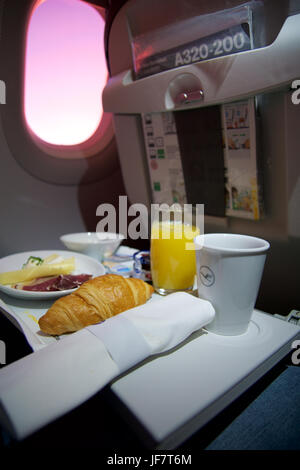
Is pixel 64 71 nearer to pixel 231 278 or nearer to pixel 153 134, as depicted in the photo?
pixel 153 134

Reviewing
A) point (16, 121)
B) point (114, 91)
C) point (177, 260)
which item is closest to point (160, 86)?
point (114, 91)

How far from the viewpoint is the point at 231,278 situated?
0.54 m

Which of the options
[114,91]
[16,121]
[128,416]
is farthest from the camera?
[16,121]

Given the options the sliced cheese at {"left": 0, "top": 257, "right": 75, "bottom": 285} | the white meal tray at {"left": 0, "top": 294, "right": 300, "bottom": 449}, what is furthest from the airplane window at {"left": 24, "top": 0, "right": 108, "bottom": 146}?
the white meal tray at {"left": 0, "top": 294, "right": 300, "bottom": 449}

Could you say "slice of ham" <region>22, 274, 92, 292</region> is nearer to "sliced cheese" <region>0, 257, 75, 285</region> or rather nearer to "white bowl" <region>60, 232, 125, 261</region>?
"sliced cheese" <region>0, 257, 75, 285</region>

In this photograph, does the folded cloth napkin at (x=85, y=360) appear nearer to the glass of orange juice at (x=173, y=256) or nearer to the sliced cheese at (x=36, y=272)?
the glass of orange juice at (x=173, y=256)

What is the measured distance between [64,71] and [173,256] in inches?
32.3

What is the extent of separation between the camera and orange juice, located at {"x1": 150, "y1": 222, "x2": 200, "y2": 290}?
2.40 feet

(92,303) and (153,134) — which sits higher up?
(153,134)

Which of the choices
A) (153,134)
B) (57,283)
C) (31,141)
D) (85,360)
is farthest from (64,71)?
(85,360)

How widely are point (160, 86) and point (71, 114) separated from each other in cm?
51

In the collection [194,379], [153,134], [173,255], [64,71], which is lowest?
[194,379]

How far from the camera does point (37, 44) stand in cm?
106
